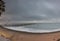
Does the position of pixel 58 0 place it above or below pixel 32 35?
above

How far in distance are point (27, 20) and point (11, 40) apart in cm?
11

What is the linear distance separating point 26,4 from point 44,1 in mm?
84

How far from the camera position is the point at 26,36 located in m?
0.63

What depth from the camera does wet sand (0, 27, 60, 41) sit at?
626mm

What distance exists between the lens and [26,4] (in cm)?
68

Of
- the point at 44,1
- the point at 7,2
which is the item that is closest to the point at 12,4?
the point at 7,2

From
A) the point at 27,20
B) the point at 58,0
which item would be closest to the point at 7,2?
the point at 27,20

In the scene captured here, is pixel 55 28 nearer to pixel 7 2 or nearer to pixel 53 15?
pixel 53 15

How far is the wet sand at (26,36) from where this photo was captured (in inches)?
24.6

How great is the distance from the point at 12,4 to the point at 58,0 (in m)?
0.22

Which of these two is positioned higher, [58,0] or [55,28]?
[58,0]

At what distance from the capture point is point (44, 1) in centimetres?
69

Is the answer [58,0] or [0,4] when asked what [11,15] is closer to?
[0,4]

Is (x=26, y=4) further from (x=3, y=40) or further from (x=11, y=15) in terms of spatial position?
(x=3, y=40)
